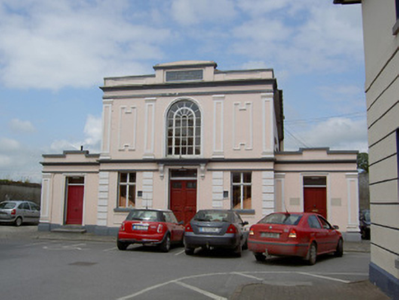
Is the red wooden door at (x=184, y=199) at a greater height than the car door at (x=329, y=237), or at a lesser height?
greater

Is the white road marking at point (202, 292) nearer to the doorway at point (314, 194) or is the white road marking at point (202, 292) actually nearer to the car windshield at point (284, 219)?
the car windshield at point (284, 219)

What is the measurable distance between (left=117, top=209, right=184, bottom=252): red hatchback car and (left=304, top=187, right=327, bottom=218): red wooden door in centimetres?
795

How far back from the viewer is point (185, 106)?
21219 millimetres

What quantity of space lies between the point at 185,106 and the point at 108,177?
5.30m

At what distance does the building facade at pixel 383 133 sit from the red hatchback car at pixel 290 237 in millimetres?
3284

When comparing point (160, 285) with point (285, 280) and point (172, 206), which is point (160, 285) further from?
point (172, 206)

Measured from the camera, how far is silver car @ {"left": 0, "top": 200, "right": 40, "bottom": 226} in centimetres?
2600

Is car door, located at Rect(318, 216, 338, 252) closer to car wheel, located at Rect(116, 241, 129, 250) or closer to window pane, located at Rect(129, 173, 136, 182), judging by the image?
car wheel, located at Rect(116, 241, 129, 250)

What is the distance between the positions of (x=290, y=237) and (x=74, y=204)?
14.6 metres

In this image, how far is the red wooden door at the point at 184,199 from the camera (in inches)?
811

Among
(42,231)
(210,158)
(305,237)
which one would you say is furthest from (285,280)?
(42,231)

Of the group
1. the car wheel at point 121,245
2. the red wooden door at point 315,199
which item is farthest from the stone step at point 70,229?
the red wooden door at point 315,199

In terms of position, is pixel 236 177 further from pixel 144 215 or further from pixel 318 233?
pixel 318 233

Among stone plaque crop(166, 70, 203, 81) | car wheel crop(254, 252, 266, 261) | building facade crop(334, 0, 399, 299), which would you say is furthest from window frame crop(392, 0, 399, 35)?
stone plaque crop(166, 70, 203, 81)
